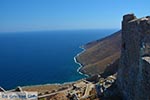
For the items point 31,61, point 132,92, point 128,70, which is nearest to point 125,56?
point 128,70

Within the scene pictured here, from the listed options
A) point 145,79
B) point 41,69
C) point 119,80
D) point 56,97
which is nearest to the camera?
point 145,79

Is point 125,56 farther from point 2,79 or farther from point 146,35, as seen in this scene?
point 2,79

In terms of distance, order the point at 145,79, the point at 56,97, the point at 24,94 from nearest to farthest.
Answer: the point at 145,79
the point at 24,94
the point at 56,97

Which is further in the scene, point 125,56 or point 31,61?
point 31,61

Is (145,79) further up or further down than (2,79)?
further up

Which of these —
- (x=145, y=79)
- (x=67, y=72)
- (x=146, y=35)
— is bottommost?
(x=67, y=72)

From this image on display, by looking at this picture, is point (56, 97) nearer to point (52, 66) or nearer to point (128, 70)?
point (128, 70)
